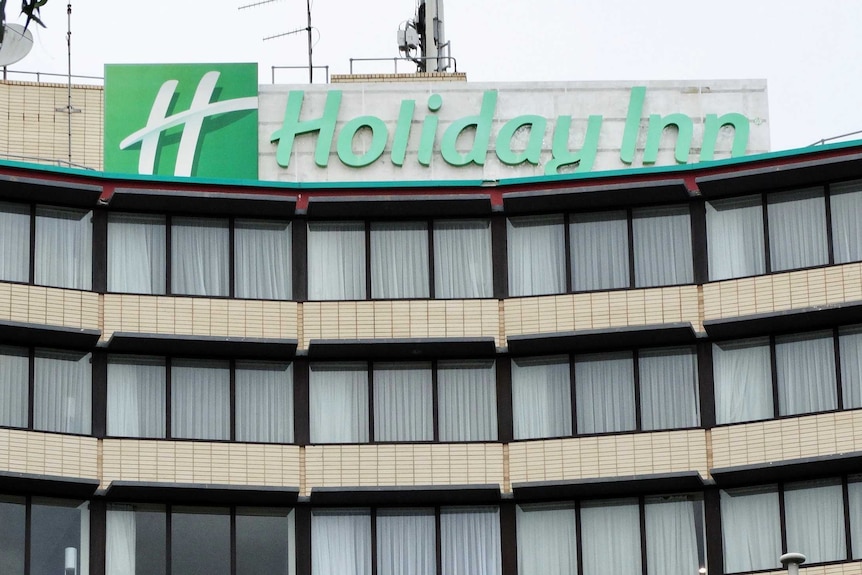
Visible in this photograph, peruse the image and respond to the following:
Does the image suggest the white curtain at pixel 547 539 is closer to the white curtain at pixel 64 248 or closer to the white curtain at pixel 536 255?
the white curtain at pixel 536 255

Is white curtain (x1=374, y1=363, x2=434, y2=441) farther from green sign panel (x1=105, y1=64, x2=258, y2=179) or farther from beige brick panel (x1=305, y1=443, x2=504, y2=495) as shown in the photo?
green sign panel (x1=105, y1=64, x2=258, y2=179)

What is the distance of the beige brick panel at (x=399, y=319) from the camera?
4225 cm

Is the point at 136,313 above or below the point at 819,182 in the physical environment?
below

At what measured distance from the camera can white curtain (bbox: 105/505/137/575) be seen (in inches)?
1574

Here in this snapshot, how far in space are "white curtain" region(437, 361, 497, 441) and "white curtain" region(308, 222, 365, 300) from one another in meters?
3.43

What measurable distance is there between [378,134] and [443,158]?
7.55 ft

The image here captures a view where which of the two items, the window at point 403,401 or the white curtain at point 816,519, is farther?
the window at point 403,401

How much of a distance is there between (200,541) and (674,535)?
12.8 meters

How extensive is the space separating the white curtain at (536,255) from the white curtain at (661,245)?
2158 mm

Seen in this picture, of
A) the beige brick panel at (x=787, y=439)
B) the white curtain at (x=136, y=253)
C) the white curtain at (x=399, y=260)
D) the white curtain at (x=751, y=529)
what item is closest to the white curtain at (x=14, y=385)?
the white curtain at (x=136, y=253)

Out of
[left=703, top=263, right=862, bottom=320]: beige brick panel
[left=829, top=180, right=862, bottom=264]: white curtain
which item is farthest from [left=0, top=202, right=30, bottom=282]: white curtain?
[left=829, top=180, right=862, bottom=264]: white curtain

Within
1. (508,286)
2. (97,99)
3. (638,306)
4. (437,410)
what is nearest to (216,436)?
(437,410)

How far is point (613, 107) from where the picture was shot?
2007 inches

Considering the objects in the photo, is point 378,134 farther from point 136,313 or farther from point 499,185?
point 136,313
